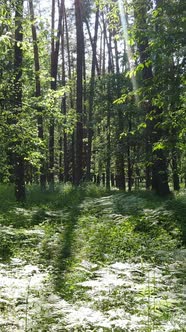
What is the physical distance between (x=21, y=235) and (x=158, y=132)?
6.93 m

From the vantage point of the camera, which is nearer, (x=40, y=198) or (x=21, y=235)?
(x=21, y=235)

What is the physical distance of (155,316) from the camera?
3.56m

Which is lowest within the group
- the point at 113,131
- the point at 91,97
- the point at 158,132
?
the point at 158,132

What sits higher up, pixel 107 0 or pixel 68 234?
pixel 107 0

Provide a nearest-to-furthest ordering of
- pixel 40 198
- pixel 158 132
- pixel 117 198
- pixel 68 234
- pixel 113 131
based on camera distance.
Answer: pixel 68 234 < pixel 117 198 < pixel 158 132 < pixel 40 198 < pixel 113 131

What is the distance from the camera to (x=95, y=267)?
4.86 m

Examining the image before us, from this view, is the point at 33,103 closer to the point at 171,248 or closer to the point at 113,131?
the point at 171,248

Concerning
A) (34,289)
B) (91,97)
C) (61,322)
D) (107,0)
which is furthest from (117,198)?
(91,97)

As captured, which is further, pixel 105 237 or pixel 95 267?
pixel 105 237

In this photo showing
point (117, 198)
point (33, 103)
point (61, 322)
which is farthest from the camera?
point (117, 198)

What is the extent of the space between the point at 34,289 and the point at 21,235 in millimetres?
2633

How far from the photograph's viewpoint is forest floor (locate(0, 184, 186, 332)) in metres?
3.34

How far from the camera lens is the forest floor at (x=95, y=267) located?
10.9 ft

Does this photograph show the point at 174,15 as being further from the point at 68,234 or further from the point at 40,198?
the point at 40,198
